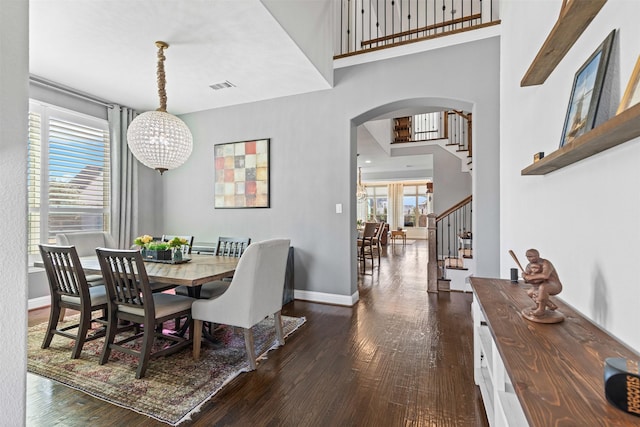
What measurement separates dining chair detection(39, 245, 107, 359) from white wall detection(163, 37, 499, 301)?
7.36ft

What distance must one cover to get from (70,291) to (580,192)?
3.44 metres

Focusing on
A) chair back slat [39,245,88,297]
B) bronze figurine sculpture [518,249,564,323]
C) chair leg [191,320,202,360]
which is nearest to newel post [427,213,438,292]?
chair leg [191,320,202,360]

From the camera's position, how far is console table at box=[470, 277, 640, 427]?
0.67 metres

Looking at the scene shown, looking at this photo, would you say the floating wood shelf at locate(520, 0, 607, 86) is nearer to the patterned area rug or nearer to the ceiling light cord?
the patterned area rug

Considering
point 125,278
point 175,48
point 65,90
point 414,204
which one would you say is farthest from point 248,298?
point 414,204

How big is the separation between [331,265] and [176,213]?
2837 millimetres

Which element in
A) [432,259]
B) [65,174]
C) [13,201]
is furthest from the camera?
[432,259]

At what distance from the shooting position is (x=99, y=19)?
2584 millimetres

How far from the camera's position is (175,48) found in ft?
9.98

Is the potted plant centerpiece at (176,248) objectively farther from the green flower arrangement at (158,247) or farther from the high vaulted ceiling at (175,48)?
the high vaulted ceiling at (175,48)

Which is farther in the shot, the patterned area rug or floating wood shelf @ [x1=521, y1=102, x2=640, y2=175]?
the patterned area rug

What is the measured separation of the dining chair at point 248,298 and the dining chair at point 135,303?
0.59 feet

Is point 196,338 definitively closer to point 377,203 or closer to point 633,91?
point 633,91

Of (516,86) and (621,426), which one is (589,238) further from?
(516,86)
